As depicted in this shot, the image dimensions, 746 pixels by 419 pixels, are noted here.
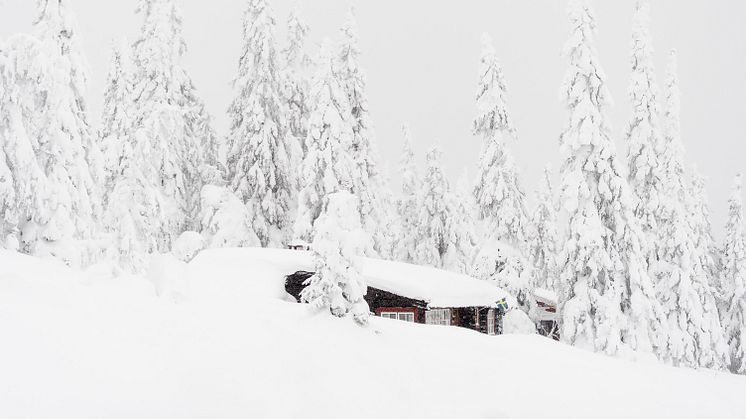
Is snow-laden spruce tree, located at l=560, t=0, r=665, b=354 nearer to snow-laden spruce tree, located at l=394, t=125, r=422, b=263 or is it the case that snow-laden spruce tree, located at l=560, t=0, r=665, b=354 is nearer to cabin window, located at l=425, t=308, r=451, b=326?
cabin window, located at l=425, t=308, r=451, b=326

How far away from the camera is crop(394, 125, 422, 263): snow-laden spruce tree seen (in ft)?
153

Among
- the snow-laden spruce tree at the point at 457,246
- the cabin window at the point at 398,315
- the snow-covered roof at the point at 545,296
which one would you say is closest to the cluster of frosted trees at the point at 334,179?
the snow-laden spruce tree at the point at 457,246

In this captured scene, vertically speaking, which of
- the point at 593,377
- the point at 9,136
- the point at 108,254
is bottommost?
the point at 593,377

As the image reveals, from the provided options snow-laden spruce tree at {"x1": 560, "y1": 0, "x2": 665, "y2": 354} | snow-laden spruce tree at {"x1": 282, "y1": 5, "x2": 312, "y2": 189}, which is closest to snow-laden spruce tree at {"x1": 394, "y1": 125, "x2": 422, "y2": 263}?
snow-laden spruce tree at {"x1": 282, "y1": 5, "x2": 312, "y2": 189}

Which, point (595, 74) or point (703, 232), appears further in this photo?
point (703, 232)

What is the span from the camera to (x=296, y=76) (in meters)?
38.2

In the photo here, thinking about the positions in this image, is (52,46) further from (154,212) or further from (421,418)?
(421,418)

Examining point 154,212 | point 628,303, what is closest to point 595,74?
point 628,303

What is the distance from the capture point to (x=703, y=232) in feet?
129

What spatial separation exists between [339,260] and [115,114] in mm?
21427

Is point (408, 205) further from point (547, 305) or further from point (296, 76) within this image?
point (296, 76)

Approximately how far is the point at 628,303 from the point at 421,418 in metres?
17.0

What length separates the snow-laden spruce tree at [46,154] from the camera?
57.5ft

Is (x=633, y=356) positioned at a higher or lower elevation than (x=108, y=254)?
lower
